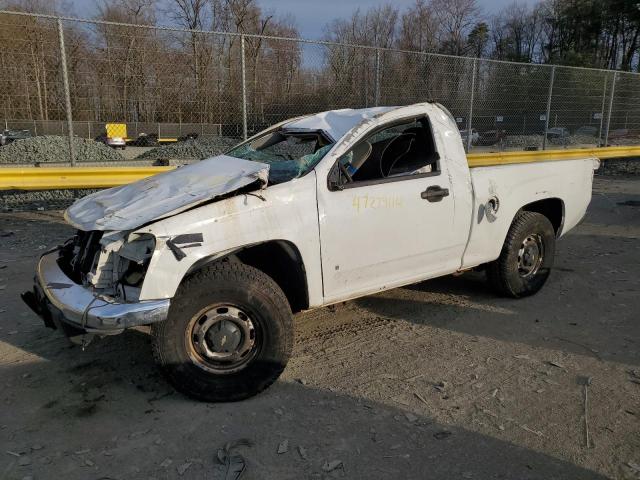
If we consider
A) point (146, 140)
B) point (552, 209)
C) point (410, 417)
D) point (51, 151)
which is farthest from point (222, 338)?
point (51, 151)

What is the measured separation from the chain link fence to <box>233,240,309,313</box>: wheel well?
521 cm

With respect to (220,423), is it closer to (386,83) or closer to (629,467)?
(629,467)

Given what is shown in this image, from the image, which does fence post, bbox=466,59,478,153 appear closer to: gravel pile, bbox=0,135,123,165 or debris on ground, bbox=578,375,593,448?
gravel pile, bbox=0,135,123,165

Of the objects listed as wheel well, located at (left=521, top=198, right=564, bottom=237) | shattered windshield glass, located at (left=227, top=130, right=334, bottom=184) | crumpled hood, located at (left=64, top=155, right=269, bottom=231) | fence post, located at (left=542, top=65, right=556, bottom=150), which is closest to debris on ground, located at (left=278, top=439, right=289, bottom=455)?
crumpled hood, located at (left=64, top=155, right=269, bottom=231)

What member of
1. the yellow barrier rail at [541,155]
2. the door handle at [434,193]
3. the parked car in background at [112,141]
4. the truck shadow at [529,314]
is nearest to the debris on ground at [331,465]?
the truck shadow at [529,314]

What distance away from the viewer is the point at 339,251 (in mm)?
3709

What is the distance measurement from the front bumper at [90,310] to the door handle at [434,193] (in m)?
2.19

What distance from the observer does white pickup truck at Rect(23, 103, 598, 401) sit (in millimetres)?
3119

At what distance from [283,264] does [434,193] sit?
1411 millimetres

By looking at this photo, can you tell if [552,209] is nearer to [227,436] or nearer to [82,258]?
[227,436]

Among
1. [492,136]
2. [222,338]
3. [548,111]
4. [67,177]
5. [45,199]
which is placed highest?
[548,111]

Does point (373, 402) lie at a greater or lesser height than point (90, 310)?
lesser

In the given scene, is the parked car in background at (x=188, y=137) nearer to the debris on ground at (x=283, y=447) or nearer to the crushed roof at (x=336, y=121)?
the crushed roof at (x=336, y=121)

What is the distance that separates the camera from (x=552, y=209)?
5.51 meters
